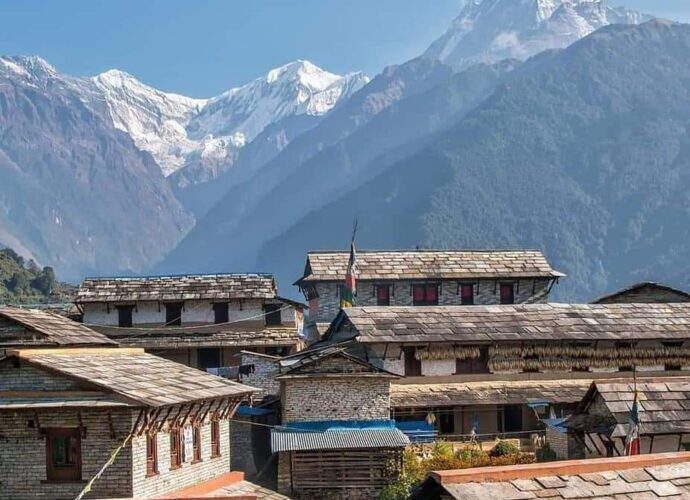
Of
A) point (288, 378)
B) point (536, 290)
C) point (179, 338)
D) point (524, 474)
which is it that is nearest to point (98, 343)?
point (288, 378)

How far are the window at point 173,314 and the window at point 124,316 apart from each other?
2.07m

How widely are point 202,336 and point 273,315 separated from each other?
4880 mm

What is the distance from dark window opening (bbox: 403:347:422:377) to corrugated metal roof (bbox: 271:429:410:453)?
7.49 m

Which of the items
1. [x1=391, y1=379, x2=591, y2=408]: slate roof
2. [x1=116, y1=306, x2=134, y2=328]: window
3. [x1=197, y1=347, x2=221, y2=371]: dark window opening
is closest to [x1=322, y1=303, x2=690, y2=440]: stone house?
[x1=391, y1=379, x2=591, y2=408]: slate roof

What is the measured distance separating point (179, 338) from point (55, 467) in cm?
3494

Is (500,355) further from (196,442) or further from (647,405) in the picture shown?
(196,442)

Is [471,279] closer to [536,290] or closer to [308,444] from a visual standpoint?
[536,290]

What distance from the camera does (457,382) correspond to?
53.7 meters

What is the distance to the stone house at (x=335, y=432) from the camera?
1769 inches

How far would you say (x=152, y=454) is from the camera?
103 ft

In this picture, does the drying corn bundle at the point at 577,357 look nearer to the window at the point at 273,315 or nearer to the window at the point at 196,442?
the window at the point at 273,315

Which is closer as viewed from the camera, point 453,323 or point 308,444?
point 308,444

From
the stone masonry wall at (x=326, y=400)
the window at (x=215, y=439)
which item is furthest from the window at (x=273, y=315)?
the window at (x=215, y=439)

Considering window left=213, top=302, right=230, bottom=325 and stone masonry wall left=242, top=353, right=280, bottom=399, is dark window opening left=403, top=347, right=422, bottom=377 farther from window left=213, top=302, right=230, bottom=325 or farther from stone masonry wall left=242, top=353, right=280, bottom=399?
window left=213, top=302, right=230, bottom=325
